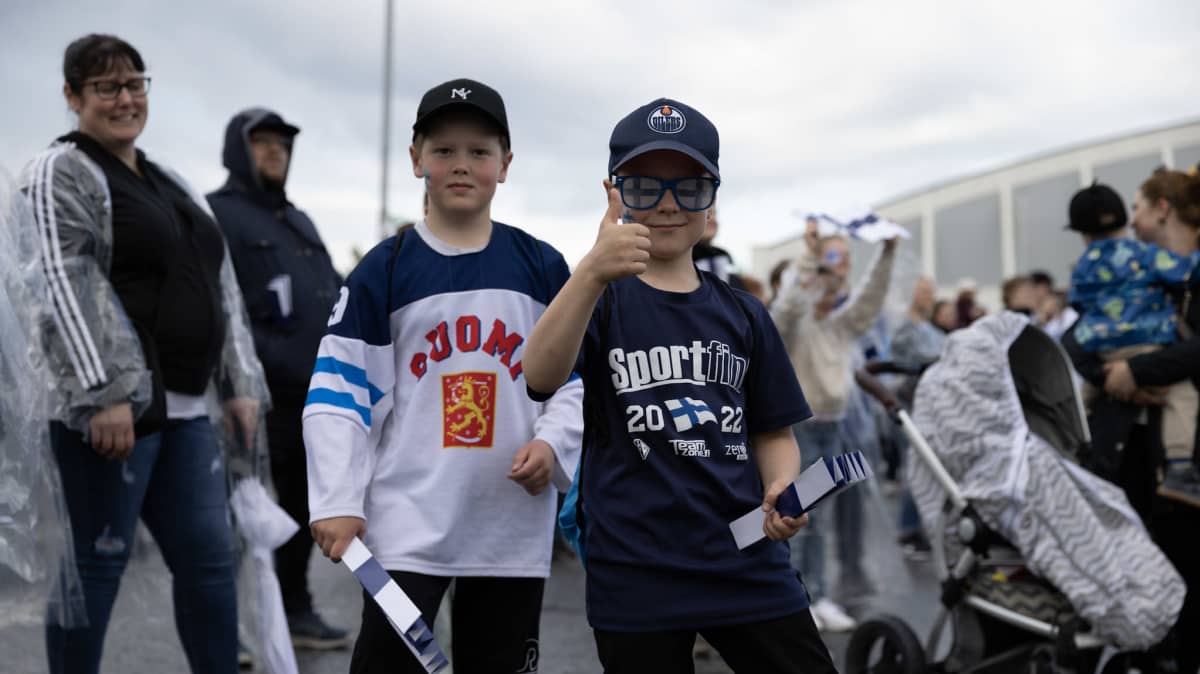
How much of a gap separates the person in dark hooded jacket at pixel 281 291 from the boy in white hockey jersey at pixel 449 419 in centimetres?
252

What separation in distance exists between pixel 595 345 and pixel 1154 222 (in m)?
3.02

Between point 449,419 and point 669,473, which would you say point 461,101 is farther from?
point 669,473

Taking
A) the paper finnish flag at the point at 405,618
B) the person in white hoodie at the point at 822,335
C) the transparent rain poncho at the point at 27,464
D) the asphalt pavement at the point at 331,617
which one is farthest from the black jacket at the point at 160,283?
the person in white hoodie at the point at 822,335

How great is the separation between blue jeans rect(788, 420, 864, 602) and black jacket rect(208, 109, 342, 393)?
2.42 meters

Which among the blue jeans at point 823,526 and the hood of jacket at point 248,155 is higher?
the hood of jacket at point 248,155

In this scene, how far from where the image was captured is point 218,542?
364 cm

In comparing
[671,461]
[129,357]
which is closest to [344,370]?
[671,461]

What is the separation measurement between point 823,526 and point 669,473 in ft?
12.9

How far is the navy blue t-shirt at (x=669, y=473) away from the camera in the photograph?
246 cm

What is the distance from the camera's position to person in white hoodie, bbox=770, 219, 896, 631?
243 inches

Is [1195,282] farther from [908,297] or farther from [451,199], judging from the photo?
[908,297]

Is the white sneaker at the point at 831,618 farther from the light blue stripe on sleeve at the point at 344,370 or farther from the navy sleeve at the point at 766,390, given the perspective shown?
the light blue stripe on sleeve at the point at 344,370

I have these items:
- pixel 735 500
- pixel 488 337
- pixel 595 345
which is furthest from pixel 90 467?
pixel 735 500

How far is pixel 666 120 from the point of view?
8.32 feet
